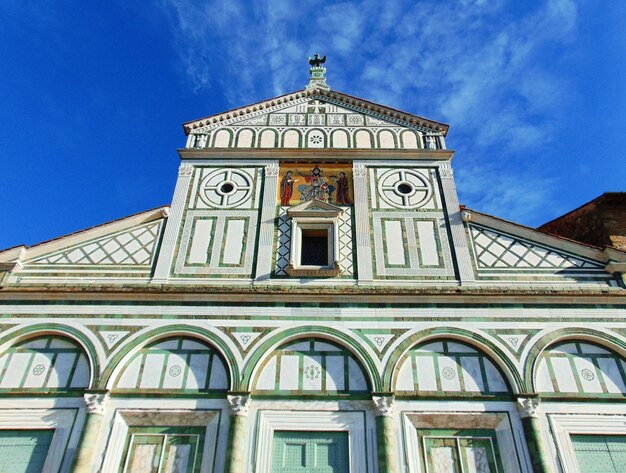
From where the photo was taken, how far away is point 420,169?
44.5 ft

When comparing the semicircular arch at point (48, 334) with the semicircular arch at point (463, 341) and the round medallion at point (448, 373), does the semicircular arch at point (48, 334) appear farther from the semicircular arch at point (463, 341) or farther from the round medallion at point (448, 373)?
the round medallion at point (448, 373)

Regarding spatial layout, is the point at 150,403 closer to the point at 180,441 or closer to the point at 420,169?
the point at 180,441

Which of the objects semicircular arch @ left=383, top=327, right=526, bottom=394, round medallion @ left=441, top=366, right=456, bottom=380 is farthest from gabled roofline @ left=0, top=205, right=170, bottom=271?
round medallion @ left=441, top=366, right=456, bottom=380

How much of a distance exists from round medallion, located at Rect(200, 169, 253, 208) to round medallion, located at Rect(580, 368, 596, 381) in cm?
812

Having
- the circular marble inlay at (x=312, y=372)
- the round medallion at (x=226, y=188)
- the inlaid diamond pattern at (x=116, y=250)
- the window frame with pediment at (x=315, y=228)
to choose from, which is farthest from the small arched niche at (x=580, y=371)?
the inlaid diamond pattern at (x=116, y=250)

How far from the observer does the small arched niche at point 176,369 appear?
32.6 feet

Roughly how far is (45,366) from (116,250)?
291 centimetres

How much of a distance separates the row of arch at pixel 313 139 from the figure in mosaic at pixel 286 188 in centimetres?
116

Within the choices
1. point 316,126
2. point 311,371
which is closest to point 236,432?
point 311,371

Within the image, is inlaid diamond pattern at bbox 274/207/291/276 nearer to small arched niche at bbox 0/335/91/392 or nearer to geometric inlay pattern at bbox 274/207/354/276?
geometric inlay pattern at bbox 274/207/354/276

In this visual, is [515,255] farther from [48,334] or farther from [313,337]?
[48,334]

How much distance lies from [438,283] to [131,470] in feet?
22.5

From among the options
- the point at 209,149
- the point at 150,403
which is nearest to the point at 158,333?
the point at 150,403

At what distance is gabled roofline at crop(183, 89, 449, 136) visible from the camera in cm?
1445
